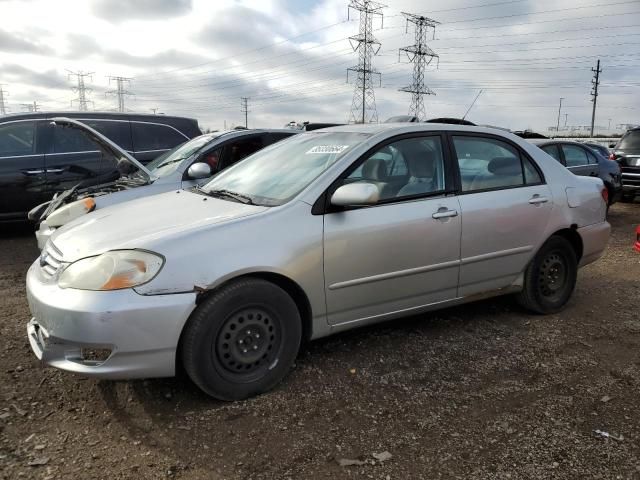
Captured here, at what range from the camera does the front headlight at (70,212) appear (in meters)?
4.74

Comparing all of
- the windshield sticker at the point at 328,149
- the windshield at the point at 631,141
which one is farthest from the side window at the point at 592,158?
the windshield sticker at the point at 328,149

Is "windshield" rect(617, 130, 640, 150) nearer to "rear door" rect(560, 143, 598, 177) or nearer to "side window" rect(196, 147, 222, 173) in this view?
"rear door" rect(560, 143, 598, 177)

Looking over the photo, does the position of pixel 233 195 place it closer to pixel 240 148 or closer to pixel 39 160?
pixel 240 148

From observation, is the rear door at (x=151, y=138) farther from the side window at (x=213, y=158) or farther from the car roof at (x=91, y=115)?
the side window at (x=213, y=158)

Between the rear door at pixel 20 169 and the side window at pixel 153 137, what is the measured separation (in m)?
1.34

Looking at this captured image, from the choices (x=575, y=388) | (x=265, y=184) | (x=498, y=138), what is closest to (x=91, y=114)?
(x=265, y=184)

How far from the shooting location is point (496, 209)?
3863 millimetres

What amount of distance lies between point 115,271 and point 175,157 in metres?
3.94

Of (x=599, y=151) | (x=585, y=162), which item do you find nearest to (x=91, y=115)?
(x=585, y=162)

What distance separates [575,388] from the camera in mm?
3162

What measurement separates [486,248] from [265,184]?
169 centimetres

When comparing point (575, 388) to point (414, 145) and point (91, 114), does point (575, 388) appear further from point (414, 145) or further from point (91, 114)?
point (91, 114)

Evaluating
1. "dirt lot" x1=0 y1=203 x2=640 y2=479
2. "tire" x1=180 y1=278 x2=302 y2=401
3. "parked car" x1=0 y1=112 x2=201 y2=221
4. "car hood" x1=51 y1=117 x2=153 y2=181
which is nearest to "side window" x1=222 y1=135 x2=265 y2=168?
"car hood" x1=51 y1=117 x2=153 y2=181

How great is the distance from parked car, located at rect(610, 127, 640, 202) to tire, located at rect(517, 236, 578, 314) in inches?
359
